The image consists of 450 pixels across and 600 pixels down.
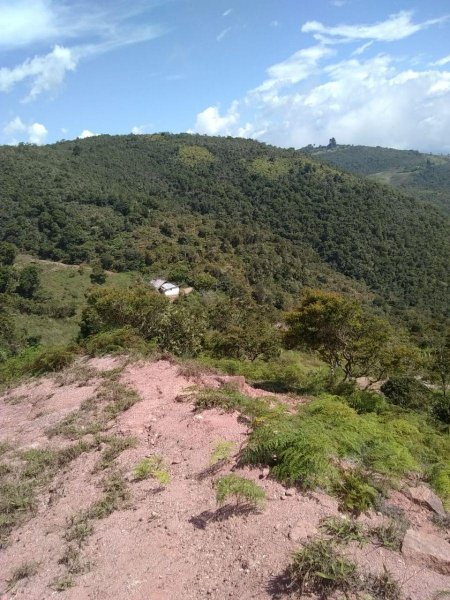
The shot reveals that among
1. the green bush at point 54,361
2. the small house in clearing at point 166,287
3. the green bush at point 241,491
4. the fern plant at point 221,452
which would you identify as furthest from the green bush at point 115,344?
the small house in clearing at point 166,287

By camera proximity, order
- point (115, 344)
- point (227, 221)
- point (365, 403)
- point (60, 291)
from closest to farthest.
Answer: point (365, 403) → point (115, 344) → point (60, 291) → point (227, 221)

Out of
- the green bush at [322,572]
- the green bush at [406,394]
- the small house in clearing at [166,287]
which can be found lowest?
the green bush at [406,394]

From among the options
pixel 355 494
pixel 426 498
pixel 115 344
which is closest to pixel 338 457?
pixel 355 494

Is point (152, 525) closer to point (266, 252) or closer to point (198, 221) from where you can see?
point (266, 252)

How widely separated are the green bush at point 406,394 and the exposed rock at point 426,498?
12.6 m

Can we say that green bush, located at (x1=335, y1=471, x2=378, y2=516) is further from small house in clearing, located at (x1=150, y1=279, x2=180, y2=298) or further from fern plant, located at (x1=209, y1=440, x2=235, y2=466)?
small house in clearing, located at (x1=150, y1=279, x2=180, y2=298)

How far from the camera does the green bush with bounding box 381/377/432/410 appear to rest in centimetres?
1867

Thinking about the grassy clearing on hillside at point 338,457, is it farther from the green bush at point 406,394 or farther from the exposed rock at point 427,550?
the green bush at point 406,394

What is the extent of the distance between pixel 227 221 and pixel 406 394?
7063cm

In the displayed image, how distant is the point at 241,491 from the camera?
5.49m

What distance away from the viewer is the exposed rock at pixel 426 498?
5895mm

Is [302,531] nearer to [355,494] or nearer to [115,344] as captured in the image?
[355,494]

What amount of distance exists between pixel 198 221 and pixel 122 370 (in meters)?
71.6

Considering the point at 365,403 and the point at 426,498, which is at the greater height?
the point at 426,498
